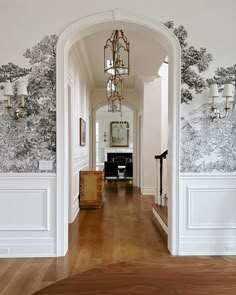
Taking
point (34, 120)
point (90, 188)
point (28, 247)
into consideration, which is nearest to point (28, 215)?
point (28, 247)

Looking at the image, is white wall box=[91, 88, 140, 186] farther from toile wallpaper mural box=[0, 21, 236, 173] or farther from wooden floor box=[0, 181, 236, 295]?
toile wallpaper mural box=[0, 21, 236, 173]

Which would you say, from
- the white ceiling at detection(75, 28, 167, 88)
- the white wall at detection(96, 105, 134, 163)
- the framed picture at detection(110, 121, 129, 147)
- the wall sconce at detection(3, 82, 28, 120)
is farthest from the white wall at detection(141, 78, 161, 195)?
the white wall at detection(96, 105, 134, 163)

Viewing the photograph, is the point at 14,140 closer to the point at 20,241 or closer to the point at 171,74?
the point at 20,241

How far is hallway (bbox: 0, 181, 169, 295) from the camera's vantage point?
299cm

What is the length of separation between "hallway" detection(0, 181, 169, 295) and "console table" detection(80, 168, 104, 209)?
0.25 metres

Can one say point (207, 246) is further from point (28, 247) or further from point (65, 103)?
point (65, 103)

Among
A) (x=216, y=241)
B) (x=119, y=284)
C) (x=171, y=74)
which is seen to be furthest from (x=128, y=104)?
(x=119, y=284)

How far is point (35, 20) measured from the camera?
3.58 meters

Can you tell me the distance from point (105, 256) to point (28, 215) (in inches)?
44.5

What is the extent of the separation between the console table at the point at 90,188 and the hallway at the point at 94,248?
0.82ft

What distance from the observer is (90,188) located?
6.34 m

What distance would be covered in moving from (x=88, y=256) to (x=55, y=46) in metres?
2.75

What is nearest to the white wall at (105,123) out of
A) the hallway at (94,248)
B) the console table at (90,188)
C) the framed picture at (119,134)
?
the framed picture at (119,134)

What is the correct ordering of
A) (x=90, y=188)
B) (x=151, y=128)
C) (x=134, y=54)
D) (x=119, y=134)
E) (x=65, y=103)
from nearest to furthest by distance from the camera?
(x=65, y=103), (x=90, y=188), (x=134, y=54), (x=151, y=128), (x=119, y=134)
